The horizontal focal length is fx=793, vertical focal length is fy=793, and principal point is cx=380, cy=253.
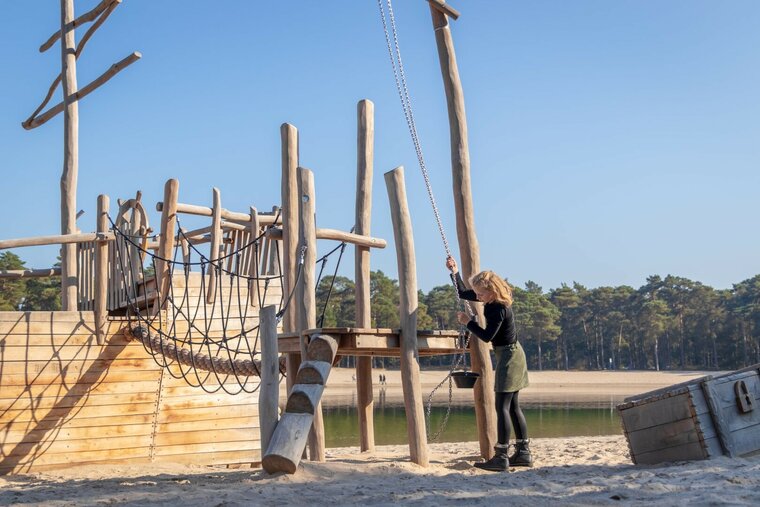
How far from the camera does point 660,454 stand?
6410 mm


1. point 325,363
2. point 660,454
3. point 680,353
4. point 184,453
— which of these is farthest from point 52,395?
point 680,353

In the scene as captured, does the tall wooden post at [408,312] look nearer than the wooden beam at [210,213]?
Yes

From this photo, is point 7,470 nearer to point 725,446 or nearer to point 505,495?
point 505,495

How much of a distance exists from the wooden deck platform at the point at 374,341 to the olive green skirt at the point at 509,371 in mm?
574

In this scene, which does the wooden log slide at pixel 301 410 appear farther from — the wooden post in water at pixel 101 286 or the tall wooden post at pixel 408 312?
the wooden post in water at pixel 101 286

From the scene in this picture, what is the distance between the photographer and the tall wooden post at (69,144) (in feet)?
33.9

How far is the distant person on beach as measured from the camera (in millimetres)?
6625

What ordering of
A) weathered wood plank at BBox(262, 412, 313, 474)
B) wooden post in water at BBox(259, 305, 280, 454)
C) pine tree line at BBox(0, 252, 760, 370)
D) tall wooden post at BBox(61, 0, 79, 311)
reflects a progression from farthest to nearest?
pine tree line at BBox(0, 252, 760, 370) → tall wooden post at BBox(61, 0, 79, 311) → wooden post in water at BBox(259, 305, 280, 454) → weathered wood plank at BBox(262, 412, 313, 474)

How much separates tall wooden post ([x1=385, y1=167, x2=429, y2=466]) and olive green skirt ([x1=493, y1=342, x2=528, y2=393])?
0.70 metres

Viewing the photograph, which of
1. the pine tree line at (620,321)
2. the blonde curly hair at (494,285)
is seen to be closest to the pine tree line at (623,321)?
the pine tree line at (620,321)

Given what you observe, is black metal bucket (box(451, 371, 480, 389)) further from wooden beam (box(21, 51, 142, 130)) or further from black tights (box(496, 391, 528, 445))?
wooden beam (box(21, 51, 142, 130))

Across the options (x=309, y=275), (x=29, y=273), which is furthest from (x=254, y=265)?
(x=29, y=273)

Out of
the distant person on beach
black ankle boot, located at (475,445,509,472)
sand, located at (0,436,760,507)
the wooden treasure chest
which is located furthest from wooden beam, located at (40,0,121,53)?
the wooden treasure chest

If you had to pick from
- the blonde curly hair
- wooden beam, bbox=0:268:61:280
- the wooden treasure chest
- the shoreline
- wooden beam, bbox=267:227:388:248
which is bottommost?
the shoreline
